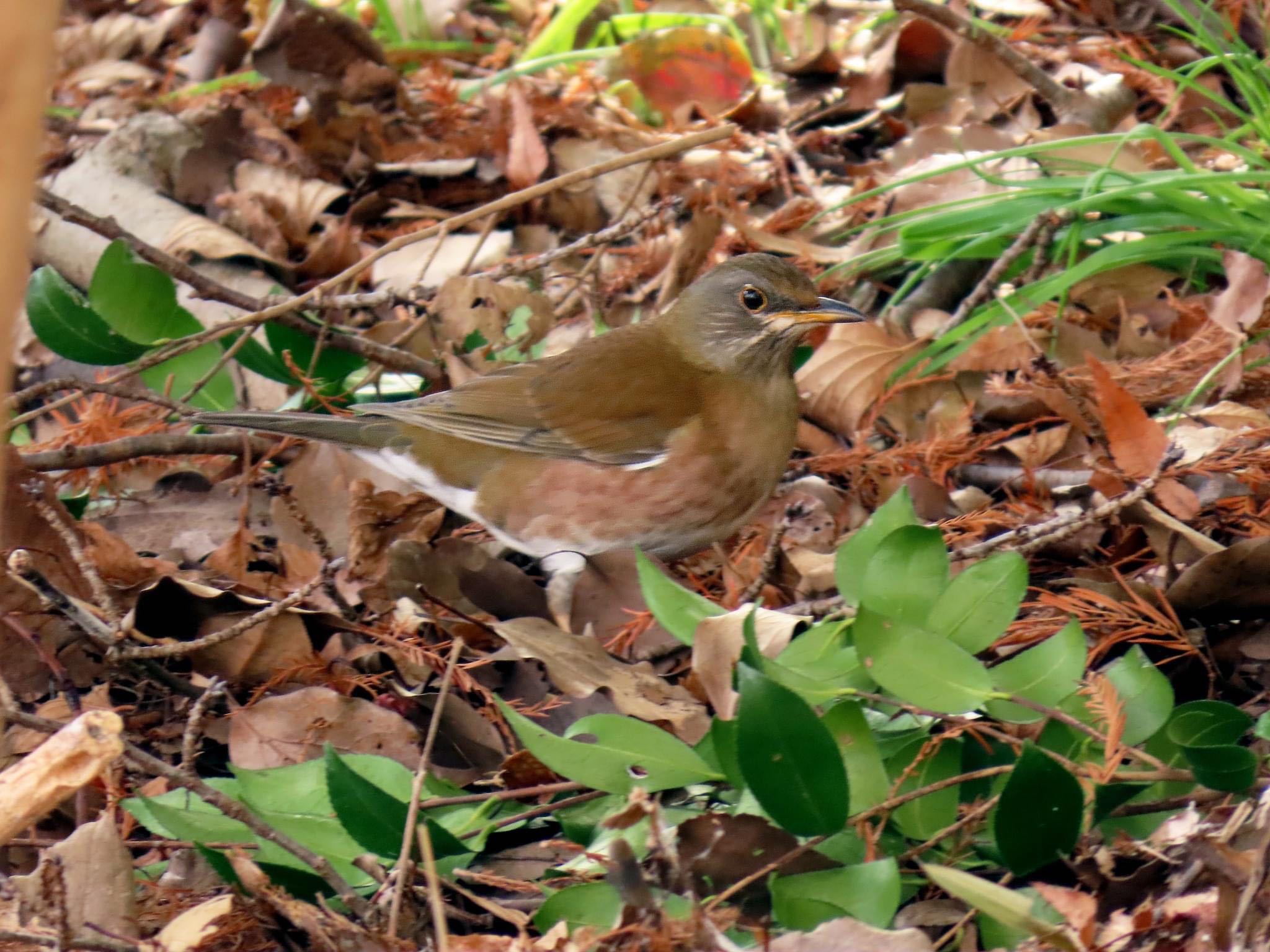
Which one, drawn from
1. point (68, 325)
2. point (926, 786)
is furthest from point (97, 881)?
point (68, 325)

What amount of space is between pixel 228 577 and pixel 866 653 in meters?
2.04

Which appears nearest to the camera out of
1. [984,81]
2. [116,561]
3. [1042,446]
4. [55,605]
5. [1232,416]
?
[55,605]

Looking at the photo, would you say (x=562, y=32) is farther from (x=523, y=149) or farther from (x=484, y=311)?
(x=484, y=311)

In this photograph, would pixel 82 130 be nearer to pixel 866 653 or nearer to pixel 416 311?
pixel 416 311

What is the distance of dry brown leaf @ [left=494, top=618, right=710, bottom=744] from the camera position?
2887mm

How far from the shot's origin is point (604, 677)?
3.03 m

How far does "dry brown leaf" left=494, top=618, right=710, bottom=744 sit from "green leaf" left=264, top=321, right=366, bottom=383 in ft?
5.67

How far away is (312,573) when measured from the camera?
3791 mm

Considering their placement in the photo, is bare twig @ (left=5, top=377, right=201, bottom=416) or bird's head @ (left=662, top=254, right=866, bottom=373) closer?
bare twig @ (left=5, top=377, right=201, bottom=416)

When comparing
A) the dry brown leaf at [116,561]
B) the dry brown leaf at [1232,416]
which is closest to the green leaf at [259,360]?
the dry brown leaf at [116,561]

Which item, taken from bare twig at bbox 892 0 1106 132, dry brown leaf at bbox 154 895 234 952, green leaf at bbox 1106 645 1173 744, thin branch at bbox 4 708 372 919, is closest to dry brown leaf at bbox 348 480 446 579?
thin branch at bbox 4 708 372 919

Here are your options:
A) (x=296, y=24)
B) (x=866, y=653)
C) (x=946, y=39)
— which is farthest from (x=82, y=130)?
(x=866, y=653)

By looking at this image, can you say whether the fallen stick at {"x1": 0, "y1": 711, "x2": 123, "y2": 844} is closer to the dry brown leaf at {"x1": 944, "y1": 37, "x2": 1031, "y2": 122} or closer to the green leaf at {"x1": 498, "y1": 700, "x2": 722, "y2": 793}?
the green leaf at {"x1": 498, "y1": 700, "x2": 722, "y2": 793}

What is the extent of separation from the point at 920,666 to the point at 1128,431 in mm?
1089
